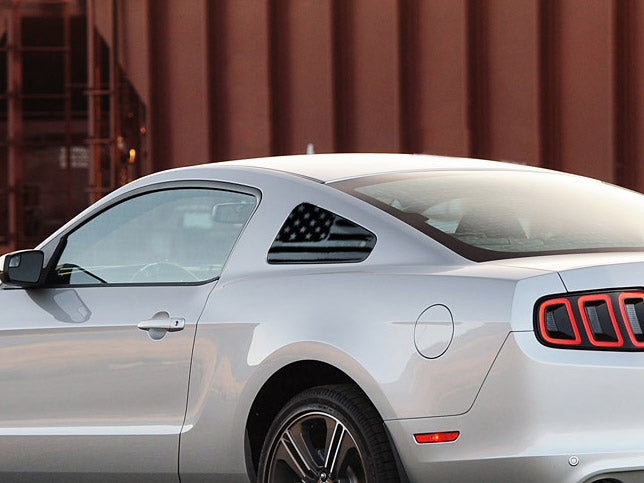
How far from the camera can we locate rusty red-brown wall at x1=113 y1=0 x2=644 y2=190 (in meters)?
10.3

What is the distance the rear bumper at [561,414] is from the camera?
11.3ft

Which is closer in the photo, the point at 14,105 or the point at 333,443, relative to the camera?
the point at 333,443

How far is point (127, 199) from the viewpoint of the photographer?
4871mm

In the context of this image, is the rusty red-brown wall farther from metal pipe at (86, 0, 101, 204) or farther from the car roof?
the car roof

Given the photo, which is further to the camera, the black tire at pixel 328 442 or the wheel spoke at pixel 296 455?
the wheel spoke at pixel 296 455

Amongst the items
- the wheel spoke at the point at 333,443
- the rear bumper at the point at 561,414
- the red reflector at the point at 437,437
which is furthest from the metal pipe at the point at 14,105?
the rear bumper at the point at 561,414

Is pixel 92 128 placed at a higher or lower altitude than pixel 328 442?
higher

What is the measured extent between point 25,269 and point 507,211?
173 centimetres

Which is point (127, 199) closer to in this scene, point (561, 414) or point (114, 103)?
point (561, 414)

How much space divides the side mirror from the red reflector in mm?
1769

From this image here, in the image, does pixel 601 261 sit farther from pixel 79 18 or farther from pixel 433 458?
Result: pixel 79 18

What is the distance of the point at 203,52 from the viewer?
36.1 feet

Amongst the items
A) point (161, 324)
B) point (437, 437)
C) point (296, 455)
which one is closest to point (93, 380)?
point (161, 324)

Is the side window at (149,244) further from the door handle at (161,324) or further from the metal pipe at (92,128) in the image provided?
the metal pipe at (92,128)
